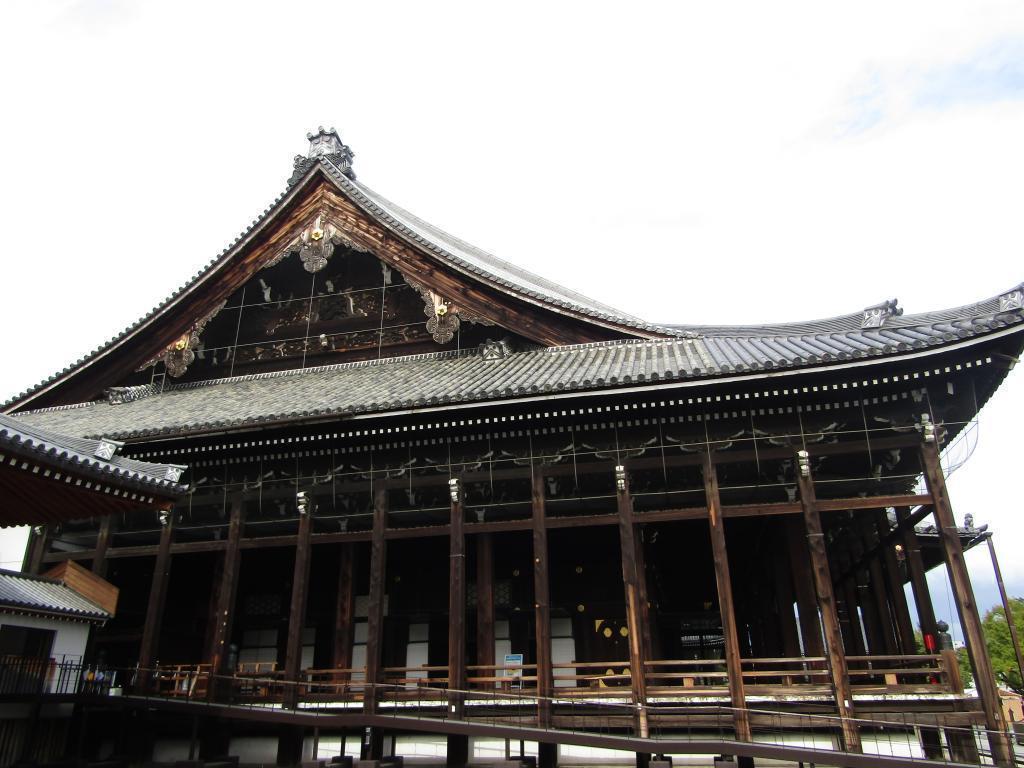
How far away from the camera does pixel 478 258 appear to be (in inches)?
987

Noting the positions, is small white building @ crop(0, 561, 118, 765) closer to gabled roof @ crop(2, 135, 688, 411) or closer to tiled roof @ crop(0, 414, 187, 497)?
tiled roof @ crop(0, 414, 187, 497)

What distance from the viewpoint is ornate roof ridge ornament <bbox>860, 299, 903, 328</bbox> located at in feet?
43.0

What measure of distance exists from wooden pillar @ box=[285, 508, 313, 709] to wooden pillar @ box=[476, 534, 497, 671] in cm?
322

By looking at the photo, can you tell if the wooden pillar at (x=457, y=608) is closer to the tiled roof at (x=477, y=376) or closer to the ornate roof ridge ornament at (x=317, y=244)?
the tiled roof at (x=477, y=376)

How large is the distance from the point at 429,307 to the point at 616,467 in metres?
6.61

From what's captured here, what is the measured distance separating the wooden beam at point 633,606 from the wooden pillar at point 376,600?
4.23 m

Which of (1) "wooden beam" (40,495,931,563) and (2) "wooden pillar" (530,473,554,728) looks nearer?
(2) "wooden pillar" (530,473,554,728)

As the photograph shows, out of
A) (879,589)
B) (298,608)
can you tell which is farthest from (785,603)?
(298,608)

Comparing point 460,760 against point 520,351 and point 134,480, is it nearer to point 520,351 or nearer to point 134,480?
point 134,480

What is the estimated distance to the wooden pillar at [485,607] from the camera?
511 inches

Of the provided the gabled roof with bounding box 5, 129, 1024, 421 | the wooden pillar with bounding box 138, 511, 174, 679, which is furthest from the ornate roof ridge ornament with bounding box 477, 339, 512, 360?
the wooden pillar with bounding box 138, 511, 174, 679

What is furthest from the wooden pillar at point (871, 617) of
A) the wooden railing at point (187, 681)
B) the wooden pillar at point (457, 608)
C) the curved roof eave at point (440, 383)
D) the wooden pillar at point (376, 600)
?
the wooden railing at point (187, 681)

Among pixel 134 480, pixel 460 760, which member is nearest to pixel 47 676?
pixel 134 480

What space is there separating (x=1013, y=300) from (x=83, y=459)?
13.3m
